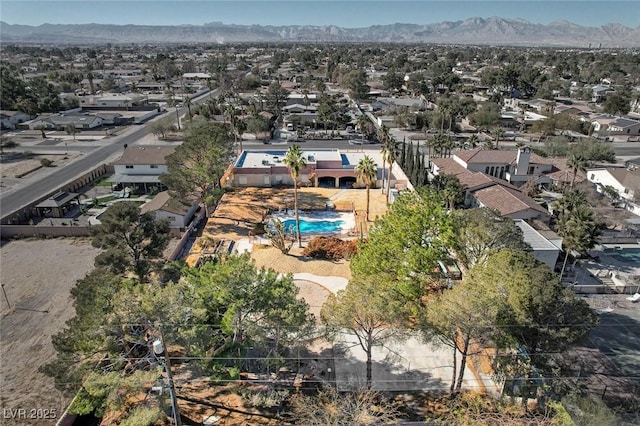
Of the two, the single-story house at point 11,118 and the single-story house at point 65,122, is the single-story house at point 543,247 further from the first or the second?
the single-story house at point 11,118

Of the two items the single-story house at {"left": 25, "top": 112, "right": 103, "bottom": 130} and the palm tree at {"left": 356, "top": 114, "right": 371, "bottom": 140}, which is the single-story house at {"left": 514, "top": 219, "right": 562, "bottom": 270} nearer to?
the palm tree at {"left": 356, "top": 114, "right": 371, "bottom": 140}

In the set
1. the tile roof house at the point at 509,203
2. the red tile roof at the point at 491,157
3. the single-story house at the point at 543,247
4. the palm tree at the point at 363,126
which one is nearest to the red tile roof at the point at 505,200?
the tile roof house at the point at 509,203

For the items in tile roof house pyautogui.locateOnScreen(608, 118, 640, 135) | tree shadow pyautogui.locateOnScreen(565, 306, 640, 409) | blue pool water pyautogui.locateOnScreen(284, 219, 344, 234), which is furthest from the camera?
tile roof house pyautogui.locateOnScreen(608, 118, 640, 135)

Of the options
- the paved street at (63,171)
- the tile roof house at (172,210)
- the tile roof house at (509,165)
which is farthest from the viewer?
the tile roof house at (509,165)

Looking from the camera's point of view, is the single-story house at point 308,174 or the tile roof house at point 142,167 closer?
the tile roof house at point 142,167

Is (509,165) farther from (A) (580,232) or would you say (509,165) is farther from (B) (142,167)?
(B) (142,167)

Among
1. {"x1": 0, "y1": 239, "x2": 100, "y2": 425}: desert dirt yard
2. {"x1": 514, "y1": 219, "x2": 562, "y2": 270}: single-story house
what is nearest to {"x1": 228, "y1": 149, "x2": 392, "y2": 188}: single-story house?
{"x1": 0, "y1": 239, "x2": 100, "y2": 425}: desert dirt yard

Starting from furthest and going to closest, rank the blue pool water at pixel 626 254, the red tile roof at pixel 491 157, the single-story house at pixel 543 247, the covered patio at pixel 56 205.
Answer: the red tile roof at pixel 491 157
the covered patio at pixel 56 205
the blue pool water at pixel 626 254
the single-story house at pixel 543 247
